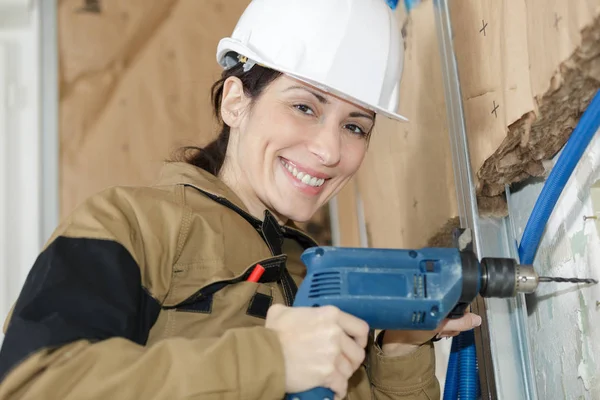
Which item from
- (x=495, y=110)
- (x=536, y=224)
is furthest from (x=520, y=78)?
(x=536, y=224)

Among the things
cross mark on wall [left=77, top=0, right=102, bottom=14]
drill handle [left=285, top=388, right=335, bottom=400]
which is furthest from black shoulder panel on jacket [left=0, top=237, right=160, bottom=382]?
cross mark on wall [left=77, top=0, right=102, bottom=14]

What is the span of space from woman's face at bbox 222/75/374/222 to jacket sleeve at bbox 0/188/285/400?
0.33 meters

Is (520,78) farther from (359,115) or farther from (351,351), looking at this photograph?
(351,351)

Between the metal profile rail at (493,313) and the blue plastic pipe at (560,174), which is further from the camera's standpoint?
the metal profile rail at (493,313)

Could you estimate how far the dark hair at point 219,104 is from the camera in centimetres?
109

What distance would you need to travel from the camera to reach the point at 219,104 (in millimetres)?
1247

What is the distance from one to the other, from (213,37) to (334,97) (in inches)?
45.4

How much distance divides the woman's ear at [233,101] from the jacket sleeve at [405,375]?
0.47m

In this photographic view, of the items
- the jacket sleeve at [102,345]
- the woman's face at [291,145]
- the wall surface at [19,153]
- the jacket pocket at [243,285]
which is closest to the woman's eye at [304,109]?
the woman's face at [291,145]

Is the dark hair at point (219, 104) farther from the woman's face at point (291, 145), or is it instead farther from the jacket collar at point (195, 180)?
the jacket collar at point (195, 180)

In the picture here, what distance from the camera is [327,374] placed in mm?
756

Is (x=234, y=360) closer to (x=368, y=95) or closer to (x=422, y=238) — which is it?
(x=368, y=95)

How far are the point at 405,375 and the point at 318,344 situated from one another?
420 mm

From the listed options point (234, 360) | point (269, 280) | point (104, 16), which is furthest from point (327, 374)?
point (104, 16)
